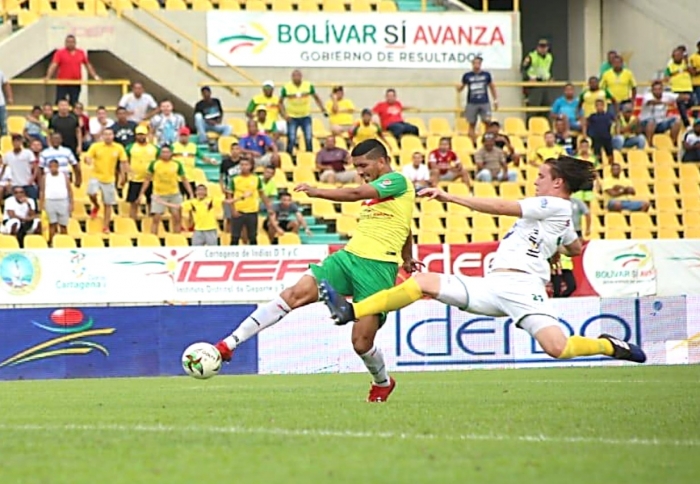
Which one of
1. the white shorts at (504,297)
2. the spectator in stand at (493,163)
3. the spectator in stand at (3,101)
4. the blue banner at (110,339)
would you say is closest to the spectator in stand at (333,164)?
the spectator in stand at (493,163)

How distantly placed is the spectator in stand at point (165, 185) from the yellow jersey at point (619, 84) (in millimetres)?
9417

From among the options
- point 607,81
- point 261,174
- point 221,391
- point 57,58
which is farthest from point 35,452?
point 607,81

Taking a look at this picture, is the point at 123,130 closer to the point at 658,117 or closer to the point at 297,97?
the point at 297,97

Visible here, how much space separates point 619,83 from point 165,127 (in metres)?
9.29

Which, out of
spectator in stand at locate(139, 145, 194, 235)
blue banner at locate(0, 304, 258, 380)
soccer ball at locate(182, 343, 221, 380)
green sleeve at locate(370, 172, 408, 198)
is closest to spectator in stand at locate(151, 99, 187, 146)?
spectator in stand at locate(139, 145, 194, 235)

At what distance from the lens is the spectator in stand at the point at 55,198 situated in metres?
24.6

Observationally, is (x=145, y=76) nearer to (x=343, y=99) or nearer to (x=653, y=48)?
(x=343, y=99)

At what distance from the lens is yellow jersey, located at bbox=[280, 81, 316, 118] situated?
2761cm

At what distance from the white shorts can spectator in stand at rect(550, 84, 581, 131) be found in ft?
64.4

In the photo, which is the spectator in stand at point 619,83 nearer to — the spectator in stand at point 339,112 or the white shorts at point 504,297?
the spectator in stand at point 339,112

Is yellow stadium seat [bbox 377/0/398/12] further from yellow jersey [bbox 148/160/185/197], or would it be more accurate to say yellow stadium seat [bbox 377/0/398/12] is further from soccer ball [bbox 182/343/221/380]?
soccer ball [bbox 182/343/221/380]

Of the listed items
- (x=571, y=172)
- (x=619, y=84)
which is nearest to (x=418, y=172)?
(x=619, y=84)

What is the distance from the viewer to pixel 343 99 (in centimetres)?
2959

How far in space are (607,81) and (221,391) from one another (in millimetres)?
17832
